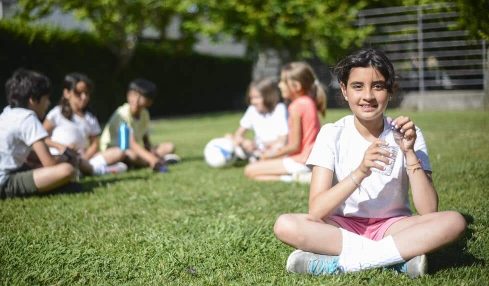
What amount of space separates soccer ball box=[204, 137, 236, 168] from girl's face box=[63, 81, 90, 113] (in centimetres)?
179

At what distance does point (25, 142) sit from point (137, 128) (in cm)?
286

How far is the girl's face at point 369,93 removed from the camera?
2.69 metres

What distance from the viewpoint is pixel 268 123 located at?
739 centimetres

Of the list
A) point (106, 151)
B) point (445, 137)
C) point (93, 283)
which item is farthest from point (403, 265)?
point (445, 137)

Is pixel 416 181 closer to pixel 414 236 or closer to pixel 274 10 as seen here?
pixel 414 236

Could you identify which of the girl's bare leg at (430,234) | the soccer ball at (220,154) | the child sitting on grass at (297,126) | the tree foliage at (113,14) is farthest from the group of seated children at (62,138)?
the tree foliage at (113,14)

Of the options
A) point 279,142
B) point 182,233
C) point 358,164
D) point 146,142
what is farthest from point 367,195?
point 146,142

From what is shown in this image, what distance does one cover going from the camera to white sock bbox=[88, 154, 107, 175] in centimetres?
654

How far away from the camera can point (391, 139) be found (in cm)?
281

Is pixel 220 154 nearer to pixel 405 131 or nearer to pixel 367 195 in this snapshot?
pixel 367 195

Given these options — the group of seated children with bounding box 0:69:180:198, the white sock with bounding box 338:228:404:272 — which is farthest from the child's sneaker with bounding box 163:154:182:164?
the white sock with bounding box 338:228:404:272

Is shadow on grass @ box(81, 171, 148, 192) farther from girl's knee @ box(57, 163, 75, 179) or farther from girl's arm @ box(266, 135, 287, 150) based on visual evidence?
girl's arm @ box(266, 135, 287, 150)

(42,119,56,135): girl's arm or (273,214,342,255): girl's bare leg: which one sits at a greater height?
(42,119,56,135): girl's arm

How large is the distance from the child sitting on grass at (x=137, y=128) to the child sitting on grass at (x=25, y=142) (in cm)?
195
